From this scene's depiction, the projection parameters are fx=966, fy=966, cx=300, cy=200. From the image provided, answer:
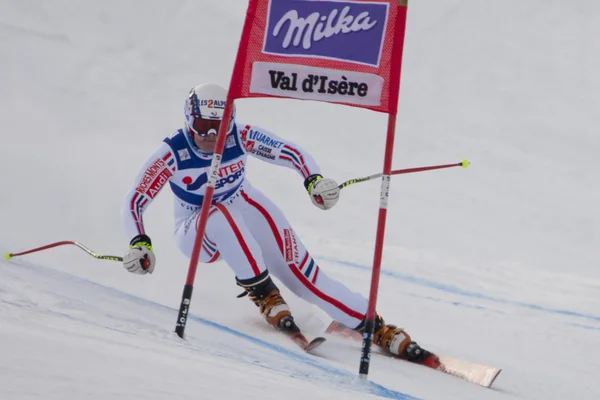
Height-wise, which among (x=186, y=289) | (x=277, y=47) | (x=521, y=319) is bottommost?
(x=186, y=289)

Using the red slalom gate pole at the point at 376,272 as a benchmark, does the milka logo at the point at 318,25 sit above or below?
above

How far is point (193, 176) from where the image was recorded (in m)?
4.82

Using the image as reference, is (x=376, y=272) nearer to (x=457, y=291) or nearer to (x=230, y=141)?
(x=230, y=141)

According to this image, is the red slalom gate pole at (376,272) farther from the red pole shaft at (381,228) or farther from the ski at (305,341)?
the ski at (305,341)

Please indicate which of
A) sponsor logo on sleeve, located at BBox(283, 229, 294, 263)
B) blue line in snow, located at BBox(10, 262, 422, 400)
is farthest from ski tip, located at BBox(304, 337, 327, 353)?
sponsor logo on sleeve, located at BBox(283, 229, 294, 263)

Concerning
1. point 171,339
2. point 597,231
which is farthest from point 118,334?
Result: point 597,231

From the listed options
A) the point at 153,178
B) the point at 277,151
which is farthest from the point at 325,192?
the point at 153,178

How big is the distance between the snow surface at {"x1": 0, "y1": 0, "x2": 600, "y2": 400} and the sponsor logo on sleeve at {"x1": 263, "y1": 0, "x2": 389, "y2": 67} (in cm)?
131

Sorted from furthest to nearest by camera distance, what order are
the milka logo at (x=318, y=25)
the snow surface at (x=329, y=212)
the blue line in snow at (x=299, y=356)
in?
1. the milka logo at (x=318, y=25)
2. the blue line in snow at (x=299, y=356)
3. the snow surface at (x=329, y=212)

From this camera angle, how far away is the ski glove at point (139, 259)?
425 centimetres

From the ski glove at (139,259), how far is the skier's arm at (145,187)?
0.46ft

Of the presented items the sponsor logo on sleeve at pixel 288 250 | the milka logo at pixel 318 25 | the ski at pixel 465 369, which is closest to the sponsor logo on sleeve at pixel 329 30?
the milka logo at pixel 318 25

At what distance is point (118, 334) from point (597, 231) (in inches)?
268

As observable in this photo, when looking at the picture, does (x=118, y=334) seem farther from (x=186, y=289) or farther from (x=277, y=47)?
(x=277, y=47)
